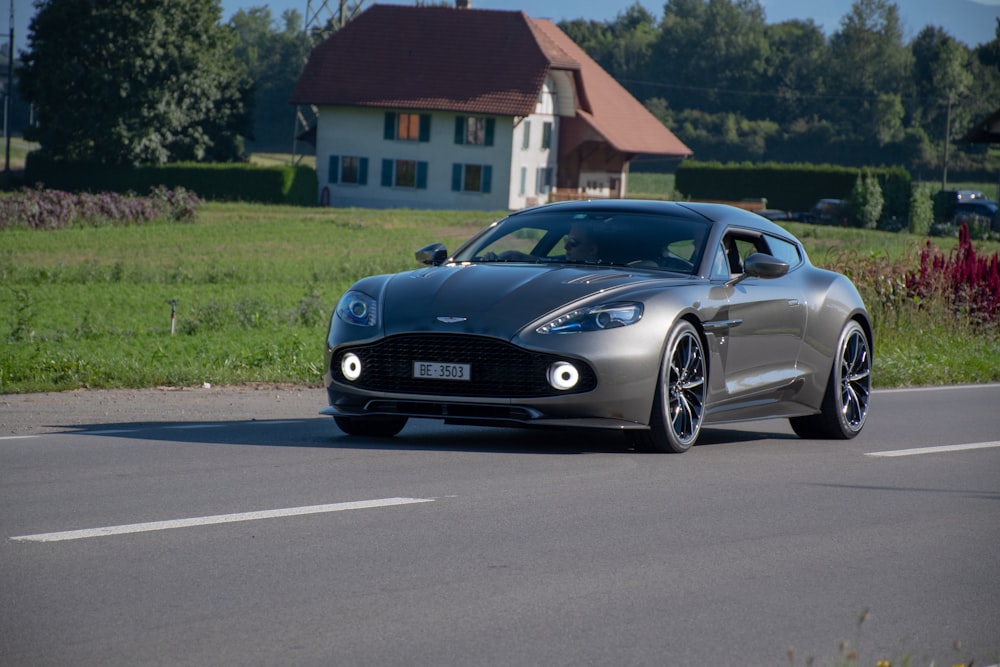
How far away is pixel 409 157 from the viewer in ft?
257

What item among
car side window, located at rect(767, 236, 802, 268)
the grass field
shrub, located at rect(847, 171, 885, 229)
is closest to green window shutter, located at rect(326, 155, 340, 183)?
shrub, located at rect(847, 171, 885, 229)

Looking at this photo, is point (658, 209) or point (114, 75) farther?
point (114, 75)

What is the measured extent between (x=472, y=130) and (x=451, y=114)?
131cm

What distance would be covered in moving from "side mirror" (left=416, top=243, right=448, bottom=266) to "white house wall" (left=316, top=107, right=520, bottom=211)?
217ft

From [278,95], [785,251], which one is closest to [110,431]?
[785,251]

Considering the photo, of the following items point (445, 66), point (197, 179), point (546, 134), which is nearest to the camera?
point (197, 179)

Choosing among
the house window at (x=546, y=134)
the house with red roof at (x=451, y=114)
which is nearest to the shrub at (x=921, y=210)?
the house with red roof at (x=451, y=114)

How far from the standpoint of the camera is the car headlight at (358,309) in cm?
884

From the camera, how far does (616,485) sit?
25.7ft

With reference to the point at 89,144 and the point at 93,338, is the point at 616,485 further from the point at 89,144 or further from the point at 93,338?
the point at 89,144

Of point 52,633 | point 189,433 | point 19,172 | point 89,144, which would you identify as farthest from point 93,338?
point 19,172

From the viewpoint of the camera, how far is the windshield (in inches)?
379

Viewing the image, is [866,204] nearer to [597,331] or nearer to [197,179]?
[197,179]

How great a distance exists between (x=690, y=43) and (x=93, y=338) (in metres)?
125
